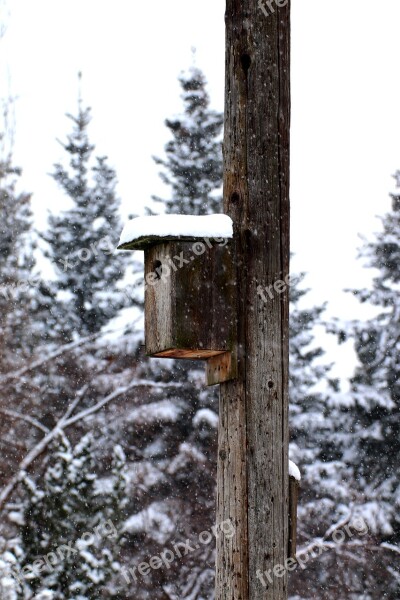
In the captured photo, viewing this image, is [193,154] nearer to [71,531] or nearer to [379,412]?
[379,412]

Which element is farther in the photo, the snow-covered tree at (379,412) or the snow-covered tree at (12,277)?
the snow-covered tree at (12,277)

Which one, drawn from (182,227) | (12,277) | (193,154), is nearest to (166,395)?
(12,277)

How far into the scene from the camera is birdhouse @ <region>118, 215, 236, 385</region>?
9.91 feet

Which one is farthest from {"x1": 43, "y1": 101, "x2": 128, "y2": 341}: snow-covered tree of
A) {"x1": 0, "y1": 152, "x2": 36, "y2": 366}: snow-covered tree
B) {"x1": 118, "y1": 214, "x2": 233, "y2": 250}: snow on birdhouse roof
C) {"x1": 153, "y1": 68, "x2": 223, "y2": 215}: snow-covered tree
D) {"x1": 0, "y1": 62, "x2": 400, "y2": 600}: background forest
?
{"x1": 118, "y1": 214, "x2": 233, "y2": 250}: snow on birdhouse roof

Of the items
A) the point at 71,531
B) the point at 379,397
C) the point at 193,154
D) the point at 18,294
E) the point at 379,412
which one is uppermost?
the point at 193,154

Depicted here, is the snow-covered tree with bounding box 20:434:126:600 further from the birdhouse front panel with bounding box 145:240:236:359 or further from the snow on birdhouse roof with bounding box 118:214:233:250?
the birdhouse front panel with bounding box 145:240:236:359

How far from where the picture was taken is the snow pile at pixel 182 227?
9.90 ft

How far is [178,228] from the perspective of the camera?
10.3ft

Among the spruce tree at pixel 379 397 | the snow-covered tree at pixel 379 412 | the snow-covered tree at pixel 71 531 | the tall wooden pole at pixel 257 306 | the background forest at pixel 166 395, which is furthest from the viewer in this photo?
the spruce tree at pixel 379 397

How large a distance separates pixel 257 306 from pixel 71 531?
8963mm

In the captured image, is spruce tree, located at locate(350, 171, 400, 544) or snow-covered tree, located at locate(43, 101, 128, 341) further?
snow-covered tree, located at locate(43, 101, 128, 341)

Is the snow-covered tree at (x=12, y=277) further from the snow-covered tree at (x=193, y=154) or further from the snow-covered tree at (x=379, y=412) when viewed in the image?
the snow-covered tree at (x=379, y=412)

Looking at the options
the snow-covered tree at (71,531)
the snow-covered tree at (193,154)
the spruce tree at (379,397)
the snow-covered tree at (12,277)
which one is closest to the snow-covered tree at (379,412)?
the spruce tree at (379,397)

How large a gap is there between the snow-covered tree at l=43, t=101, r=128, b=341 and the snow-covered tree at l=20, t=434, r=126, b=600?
16.4ft
